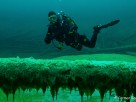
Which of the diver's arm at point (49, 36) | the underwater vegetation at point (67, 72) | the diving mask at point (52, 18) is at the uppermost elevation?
the diving mask at point (52, 18)

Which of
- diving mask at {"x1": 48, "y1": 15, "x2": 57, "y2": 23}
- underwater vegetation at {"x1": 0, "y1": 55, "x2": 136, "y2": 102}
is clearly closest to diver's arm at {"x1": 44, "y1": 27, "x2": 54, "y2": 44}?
diving mask at {"x1": 48, "y1": 15, "x2": 57, "y2": 23}

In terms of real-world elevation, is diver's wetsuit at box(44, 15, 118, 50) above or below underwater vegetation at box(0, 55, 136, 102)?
above

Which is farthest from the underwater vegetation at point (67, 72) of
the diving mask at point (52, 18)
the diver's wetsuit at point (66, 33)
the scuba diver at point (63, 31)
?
the diving mask at point (52, 18)

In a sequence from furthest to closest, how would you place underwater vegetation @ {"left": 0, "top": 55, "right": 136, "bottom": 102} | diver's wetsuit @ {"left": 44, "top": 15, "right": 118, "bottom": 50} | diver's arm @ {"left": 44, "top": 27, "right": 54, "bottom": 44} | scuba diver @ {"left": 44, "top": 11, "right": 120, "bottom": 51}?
1. diver's wetsuit @ {"left": 44, "top": 15, "right": 118, "bottom": 50}
2. scuba diver @ {"left": 44, "top": 11, "right": 120, "bottom": 51}
3. diver's arm @ {"left": 44, "top": 27, "right": 54, "bottom": 44}
4. underwater vegetation @ {"left": 0, "top": 55, "right": 136, "bottom": 102}

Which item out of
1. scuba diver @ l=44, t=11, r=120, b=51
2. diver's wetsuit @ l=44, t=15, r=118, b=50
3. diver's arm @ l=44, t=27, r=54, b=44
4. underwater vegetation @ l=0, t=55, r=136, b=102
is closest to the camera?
underwater vegetation @ l=0, t=55, r=136, b=102

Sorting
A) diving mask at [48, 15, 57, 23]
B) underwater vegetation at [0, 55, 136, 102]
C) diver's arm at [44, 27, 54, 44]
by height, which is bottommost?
underwater vegetation at [0, 55, 136, 102]

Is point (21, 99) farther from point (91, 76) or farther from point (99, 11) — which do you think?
point (99, 11)

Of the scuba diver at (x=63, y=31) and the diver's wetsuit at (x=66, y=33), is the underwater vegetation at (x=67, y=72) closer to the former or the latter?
the scuba diver at (x=63, y=31)

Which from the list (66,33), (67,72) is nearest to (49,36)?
(66,33)

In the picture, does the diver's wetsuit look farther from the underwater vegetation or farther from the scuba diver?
the underwater vegetation

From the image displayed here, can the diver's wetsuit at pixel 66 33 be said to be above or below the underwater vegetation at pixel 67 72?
above

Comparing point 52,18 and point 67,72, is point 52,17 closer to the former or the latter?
point 52,18

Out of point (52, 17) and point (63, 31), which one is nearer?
point (52, 17)

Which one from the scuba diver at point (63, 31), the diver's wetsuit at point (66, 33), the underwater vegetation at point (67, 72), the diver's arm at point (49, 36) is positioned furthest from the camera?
the diver's wetsuit at point (66, 33)
